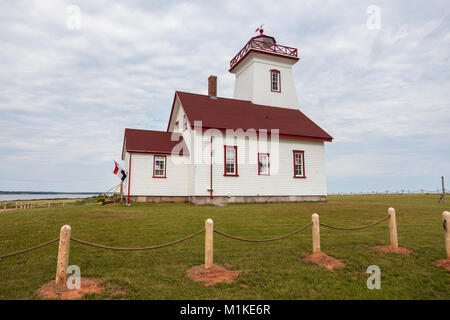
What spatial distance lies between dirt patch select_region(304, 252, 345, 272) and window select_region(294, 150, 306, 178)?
16.3 meters

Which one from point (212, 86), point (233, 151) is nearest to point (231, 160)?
point (233, 151)

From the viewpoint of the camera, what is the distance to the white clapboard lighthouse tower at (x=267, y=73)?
26438mm

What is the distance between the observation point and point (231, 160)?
21.6 m

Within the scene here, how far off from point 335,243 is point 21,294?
8.45 meters

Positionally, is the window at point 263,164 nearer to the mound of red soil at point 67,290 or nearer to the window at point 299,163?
the window at point 299,163

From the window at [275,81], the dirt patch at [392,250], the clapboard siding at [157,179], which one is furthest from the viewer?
the window at [275,81]

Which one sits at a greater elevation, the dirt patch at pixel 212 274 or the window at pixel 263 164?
the window at pixel 263 164

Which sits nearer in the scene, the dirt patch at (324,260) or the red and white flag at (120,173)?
the dirt patch at (324,260)

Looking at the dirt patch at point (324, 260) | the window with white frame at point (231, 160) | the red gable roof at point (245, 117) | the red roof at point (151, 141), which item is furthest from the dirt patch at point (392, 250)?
the red roof at point (151, 141)

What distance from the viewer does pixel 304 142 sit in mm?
24078

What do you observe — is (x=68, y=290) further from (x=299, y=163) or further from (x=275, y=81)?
(x=275, y=81)

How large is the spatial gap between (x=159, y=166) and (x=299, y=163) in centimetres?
1163

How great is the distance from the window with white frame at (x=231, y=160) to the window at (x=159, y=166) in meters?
4.82
